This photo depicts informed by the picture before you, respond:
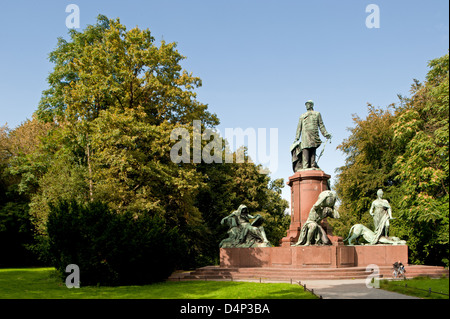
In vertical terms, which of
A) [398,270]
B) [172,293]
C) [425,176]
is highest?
[425,176]

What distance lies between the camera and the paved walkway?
11.7 metres

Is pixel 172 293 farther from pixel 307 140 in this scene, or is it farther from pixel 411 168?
pixel 411 168

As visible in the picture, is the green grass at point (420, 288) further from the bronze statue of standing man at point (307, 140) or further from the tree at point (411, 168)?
the bronze statue of standing man at point (307, 140)

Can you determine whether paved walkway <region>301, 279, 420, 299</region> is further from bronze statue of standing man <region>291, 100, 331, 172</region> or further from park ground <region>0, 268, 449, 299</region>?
bronze statue of standing man <region>291, 100, 331, 172</region>

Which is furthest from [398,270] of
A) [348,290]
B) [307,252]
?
[348,290]

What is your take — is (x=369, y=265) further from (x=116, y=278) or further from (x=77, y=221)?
(x=77, y=221)

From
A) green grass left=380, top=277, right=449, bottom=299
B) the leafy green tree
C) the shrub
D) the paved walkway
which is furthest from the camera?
the leafy green tree

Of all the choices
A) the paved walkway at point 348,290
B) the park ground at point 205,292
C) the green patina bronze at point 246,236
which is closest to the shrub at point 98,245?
the park ground at point 205,292

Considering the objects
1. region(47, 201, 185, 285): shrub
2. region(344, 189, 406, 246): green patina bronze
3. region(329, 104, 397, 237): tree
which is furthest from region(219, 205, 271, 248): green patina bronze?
region(329, 104, 397, 237): tree

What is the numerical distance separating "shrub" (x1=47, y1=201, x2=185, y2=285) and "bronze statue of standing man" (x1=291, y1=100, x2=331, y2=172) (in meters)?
9.37

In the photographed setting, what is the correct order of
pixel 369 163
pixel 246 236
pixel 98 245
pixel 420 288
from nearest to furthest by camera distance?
pixel 420 288 → pixel 98 245 → pixel 246 236 → pixel 369 163

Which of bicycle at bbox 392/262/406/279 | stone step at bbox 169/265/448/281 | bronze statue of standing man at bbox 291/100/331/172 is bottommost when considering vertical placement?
stone step at bbox 169/265/448/281

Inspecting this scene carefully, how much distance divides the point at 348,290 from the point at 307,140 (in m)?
10.5

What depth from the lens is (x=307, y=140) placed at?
22.5 metres
